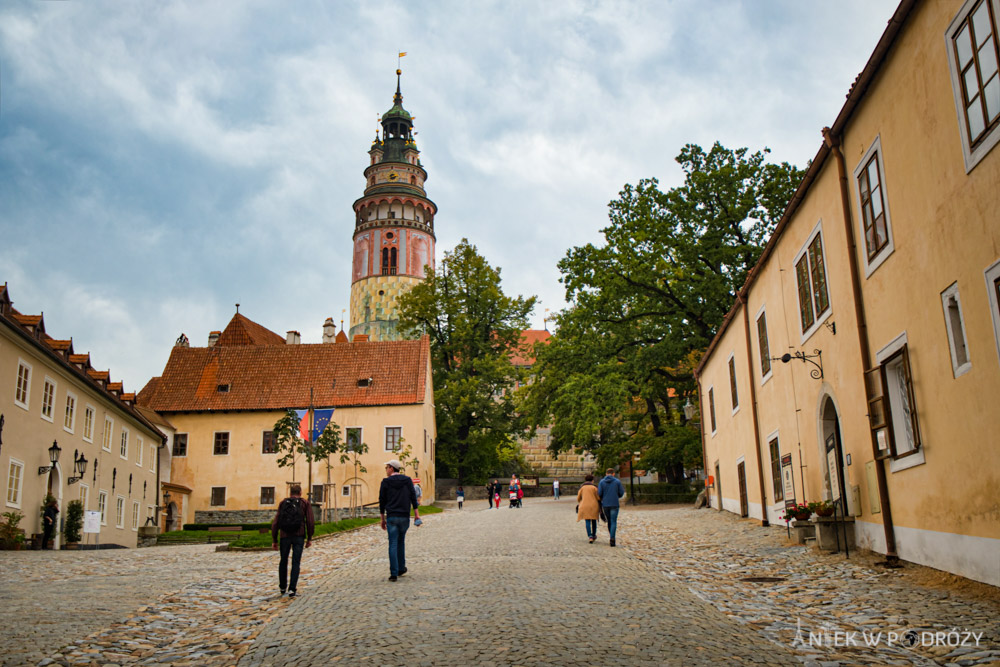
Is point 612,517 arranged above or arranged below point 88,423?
below

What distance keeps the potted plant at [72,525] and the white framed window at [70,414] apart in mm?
2400

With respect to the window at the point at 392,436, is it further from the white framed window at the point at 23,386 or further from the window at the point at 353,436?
the white framed window at the point at 23,386

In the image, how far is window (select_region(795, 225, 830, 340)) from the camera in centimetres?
1387

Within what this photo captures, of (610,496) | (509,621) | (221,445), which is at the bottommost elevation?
(509,621)

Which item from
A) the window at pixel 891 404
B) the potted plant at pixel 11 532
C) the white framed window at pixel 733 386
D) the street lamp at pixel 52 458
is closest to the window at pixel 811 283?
the window at pixel 891 404

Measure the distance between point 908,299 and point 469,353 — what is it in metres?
41.9

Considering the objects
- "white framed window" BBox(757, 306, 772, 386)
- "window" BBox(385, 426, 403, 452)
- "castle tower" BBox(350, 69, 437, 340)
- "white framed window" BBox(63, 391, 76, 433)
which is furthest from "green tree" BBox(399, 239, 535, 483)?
"white framed window" BBox(757, 306, 772, 386)

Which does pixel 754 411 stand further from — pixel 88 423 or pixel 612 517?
pixel 88 423

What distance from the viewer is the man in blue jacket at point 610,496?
16562 mm

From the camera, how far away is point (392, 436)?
147 feet

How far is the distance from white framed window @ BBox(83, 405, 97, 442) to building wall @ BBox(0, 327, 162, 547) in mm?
111

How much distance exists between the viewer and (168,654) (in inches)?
290

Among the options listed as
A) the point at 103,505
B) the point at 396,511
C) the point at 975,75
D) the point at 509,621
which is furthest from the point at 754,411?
the point at 103,505

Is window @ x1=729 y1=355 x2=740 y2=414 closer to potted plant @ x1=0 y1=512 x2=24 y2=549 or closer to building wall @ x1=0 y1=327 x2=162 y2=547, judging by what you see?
potted plant @ x1=0 y1=512 x2=24 y2=549
